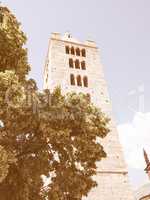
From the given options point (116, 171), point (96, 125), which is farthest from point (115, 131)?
point (96, 125)

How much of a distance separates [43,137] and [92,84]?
756 inches

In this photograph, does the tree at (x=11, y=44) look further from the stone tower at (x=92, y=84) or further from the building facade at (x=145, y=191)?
the building facade at (x=145, y=191)

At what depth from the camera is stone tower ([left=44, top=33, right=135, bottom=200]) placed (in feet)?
72.0

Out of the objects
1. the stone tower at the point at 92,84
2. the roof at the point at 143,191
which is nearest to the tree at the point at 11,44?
the stone tower at the point at 92,84

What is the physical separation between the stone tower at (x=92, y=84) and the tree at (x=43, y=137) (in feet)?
35.3

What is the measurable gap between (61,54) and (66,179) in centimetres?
2208

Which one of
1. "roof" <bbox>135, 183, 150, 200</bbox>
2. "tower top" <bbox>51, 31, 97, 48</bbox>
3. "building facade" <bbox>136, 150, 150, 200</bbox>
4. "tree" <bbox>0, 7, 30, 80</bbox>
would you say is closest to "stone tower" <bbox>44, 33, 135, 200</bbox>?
"tower top" <bbox>51, 31, 97, 48</bbox>

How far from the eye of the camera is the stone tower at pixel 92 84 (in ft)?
72.0

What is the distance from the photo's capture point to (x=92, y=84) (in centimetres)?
2922

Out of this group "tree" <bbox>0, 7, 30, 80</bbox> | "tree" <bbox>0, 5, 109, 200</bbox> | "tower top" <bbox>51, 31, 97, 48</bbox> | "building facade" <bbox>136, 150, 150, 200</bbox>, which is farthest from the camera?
"building facade" <bbox>136, 150, 150, 200</bbox>

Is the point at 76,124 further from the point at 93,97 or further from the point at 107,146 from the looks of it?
the point at 93,97

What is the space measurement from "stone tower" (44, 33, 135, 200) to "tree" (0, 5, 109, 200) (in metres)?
10.8

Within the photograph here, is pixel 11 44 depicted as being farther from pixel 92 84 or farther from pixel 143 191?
pixel 143 191

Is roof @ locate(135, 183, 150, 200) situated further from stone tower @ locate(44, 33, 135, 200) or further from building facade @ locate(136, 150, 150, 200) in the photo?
stone tower @ locate(44, 33, 135, 200)
